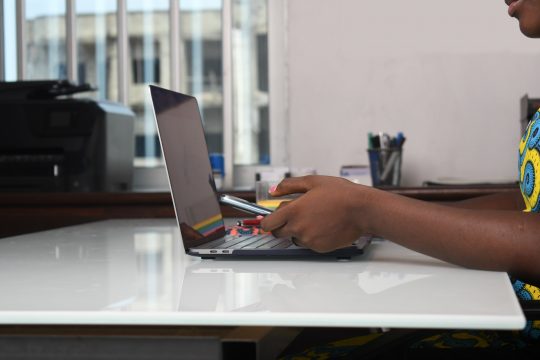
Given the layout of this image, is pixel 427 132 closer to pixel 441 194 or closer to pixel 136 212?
pixel 441 194

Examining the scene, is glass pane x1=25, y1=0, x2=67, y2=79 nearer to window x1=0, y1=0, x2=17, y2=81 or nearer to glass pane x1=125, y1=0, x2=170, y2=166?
window x1=0, y1=0, x2=17, y2=81

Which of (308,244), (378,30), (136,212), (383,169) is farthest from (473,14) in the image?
(308,244)

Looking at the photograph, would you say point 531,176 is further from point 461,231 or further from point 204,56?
point 204,56

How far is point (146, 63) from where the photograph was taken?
336 cm

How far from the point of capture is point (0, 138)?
253 cm

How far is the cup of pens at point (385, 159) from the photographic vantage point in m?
2.39

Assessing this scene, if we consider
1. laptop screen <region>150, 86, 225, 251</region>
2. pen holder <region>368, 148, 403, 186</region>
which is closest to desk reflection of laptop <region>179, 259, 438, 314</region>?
laptop screen <region>150, 86, 225, 251</region>

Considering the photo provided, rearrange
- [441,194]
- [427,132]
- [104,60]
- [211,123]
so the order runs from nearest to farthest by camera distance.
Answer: [441,194] < [427,132] < [211,123] < [104,60]

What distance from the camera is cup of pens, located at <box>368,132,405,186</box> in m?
2.39

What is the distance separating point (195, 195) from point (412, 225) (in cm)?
39

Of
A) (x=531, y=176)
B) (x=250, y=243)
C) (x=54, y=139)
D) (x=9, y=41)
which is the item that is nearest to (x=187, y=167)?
(x=250, y=243)

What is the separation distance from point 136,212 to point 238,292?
1.69m

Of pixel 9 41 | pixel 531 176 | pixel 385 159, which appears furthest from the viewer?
pixel 9 41

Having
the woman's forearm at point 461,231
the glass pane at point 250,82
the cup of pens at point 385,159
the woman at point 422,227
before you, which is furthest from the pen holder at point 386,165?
the woman's forearm at point 461,231
